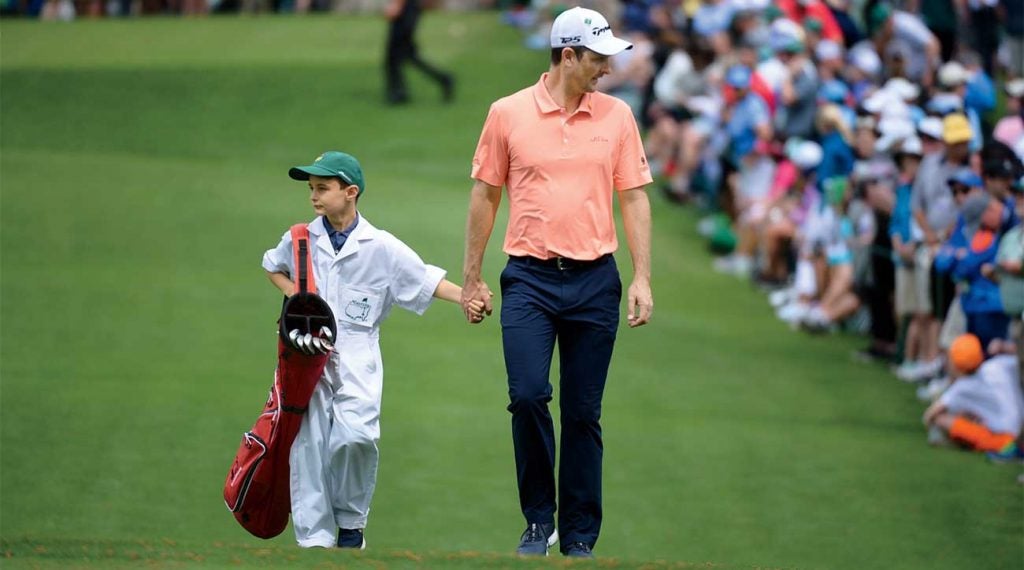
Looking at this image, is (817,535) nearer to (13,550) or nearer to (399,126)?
(13,550)

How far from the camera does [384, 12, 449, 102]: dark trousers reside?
27109mm

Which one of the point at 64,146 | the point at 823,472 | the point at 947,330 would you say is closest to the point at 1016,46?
the point at 947,330

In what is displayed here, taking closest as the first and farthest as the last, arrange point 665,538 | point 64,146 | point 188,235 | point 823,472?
1. point 665,538
2. point 823,472
3. point 188,235
4. point 64,146

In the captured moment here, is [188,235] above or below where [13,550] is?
below

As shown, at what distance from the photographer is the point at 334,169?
8266mm

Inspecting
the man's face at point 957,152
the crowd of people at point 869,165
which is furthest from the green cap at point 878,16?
the man's face at point 957,152

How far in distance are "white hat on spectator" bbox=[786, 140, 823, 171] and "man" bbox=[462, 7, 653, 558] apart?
10406mm

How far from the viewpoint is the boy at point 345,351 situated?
8.30 m

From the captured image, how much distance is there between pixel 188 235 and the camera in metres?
20.6

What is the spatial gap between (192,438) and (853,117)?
8.29 meters

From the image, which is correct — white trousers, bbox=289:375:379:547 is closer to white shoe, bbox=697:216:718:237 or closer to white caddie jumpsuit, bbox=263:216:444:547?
white caddie jumpsuit, bbox=263:216:444:547

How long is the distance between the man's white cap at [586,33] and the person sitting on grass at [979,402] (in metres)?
6.06

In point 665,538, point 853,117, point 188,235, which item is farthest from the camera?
point 188,235

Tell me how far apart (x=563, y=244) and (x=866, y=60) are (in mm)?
12462
